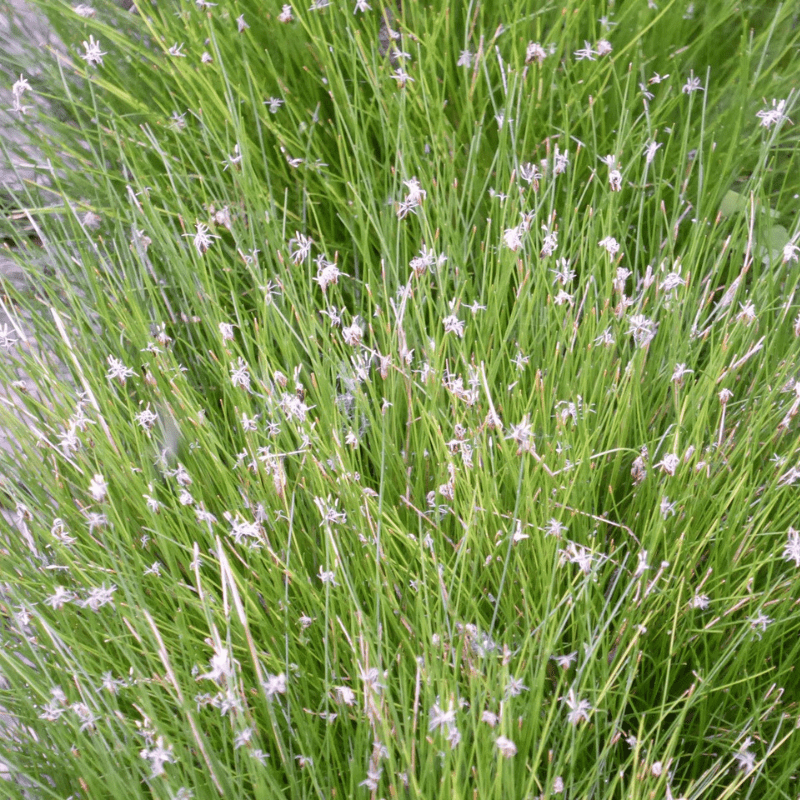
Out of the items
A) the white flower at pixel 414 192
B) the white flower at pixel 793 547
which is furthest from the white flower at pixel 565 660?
the white flower at pixel 414 192

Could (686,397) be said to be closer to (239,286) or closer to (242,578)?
(242,578)

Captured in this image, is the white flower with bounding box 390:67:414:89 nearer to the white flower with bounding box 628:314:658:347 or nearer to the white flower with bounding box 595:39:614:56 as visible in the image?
the white flower with bounding box 595:39:614:56

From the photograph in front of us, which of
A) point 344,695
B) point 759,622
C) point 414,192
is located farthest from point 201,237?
point 759,622

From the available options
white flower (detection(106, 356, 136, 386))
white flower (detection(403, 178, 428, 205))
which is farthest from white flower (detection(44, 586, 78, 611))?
white flower (detection(403, 178, 428, 205))

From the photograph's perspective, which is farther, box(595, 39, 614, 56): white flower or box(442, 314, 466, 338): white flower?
box(595, 39, 614, 56): white flower

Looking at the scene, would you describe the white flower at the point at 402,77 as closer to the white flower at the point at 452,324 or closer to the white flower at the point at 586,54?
the white flower at the point at 586,54

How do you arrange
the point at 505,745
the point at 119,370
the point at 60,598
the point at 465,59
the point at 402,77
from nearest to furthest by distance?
the point at 505,745 < the point at 60,598 < the point at 119,370 < the point at 402,77 < the point at 465,59

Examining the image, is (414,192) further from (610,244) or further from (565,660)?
(565,660)

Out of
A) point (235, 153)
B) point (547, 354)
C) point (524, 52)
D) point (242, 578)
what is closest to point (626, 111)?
point (524, 52)
